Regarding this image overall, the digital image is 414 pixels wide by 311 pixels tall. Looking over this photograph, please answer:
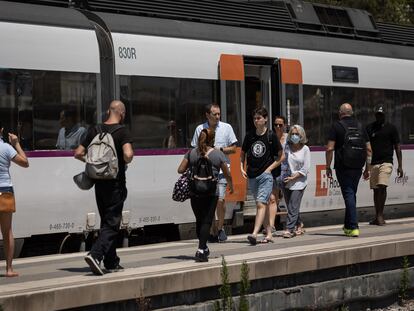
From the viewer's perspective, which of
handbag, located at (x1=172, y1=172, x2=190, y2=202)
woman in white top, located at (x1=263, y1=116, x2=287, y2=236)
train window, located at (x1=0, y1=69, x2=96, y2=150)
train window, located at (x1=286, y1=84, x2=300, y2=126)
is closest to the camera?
handbag, located at (x1=172, y1=172, x2=190, y2=202)

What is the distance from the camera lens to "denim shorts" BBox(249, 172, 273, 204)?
482 inches

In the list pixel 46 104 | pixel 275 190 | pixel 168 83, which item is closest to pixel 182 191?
pixel 46 104

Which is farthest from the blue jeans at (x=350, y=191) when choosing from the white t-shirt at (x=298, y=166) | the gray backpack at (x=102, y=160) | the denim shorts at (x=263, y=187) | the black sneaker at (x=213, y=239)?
the gray backpack at (x=102, y=160)

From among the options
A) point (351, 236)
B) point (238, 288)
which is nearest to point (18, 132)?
point (238, 288)

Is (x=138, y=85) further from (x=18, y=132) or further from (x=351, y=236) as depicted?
(x=351, y=236)

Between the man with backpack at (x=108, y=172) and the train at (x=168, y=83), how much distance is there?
2796 mm

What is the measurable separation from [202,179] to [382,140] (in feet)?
20.5

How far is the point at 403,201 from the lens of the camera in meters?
19.2

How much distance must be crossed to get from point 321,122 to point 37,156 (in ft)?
21.8

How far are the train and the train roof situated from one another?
3 cm

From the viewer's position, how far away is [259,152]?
40.4 ft

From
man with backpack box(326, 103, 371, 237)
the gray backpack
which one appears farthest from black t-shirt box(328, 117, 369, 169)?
the gray backpack

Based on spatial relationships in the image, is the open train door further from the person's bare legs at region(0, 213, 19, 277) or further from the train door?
the person's bare legs at region(0, 213, 19, 277)

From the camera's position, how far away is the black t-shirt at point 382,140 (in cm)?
1568
